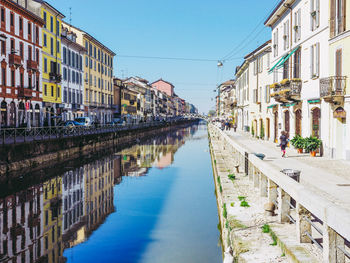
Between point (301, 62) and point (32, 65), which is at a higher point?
point (32, 65)

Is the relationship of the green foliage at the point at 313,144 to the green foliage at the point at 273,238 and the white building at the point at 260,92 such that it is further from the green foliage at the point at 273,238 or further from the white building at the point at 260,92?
the green foliage at the point at 273,238

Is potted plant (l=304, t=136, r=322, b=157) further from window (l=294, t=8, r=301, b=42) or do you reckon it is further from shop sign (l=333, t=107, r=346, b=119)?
window (l=294, t=8, r=301, b=42)

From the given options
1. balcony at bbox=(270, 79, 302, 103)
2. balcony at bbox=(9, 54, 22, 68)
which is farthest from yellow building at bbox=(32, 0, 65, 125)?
balcony at bbox=(270, 79, 302, 103)

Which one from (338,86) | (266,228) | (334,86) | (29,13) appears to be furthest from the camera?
(29,13)

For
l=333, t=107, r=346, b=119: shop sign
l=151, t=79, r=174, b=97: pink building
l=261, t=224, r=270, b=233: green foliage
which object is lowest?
l=261, t=224, r=270, b=233: green foliage

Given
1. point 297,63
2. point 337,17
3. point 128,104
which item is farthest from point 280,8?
point 128,104

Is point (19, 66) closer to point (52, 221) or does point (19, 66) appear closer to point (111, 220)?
point (52, 221)

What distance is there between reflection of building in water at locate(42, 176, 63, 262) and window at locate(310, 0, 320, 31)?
16772mm

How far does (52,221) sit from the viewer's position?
13.9m

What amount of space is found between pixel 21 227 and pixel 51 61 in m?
37.9

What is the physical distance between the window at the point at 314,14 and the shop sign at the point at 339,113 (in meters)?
5.57

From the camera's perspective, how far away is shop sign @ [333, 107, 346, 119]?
18.1 m

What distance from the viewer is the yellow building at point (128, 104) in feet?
284

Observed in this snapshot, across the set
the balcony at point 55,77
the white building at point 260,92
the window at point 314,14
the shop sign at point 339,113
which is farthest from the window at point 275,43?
the balcony at point 55,77
